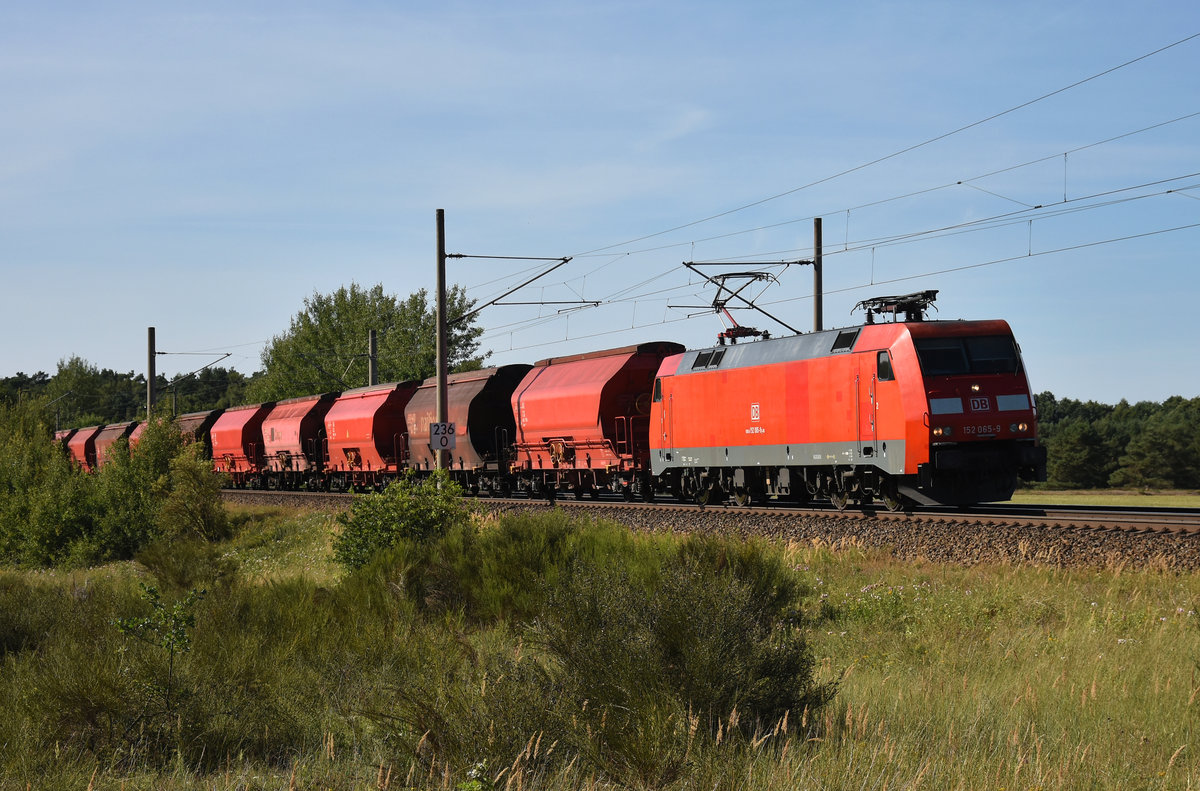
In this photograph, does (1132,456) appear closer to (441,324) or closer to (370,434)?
(370,434)

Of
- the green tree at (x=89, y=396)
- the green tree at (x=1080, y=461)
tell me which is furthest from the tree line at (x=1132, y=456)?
the green tree at (x=89, y=396)

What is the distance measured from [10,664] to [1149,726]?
10.4 meters

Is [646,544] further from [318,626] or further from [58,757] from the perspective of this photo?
[58,757]

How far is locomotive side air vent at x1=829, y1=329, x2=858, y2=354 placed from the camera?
20516 mm

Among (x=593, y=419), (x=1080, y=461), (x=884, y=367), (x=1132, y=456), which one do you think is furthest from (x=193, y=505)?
(x=1132, y=456)

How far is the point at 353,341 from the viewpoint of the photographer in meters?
81.6

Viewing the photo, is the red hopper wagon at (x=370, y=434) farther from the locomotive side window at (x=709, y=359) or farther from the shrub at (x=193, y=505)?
the locomotive side window at (x=709, y=359)

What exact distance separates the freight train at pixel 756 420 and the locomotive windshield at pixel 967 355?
3 cm

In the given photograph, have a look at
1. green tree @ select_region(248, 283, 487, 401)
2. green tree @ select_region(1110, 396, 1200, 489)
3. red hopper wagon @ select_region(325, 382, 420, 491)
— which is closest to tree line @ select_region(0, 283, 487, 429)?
green tree @ select_region(248, 283, 487, 401)

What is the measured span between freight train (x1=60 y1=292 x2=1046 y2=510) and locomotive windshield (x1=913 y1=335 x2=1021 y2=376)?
26 millimetres

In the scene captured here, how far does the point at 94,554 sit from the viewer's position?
111 feet

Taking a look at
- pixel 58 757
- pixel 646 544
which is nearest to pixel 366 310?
pixel 646 544

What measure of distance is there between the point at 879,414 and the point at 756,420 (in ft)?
12.9

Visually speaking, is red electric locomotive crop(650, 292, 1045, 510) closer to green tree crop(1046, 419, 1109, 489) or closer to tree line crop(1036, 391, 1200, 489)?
tree line crop(1036, 391, 1200, 489)
